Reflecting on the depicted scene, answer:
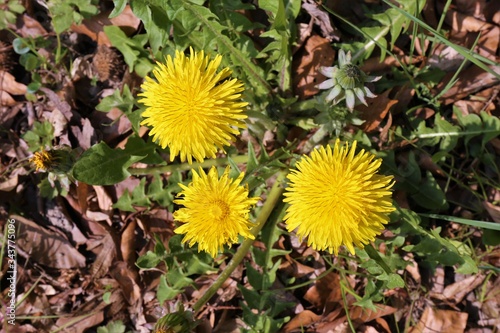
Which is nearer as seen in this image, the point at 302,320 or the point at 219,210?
the point at 219,210

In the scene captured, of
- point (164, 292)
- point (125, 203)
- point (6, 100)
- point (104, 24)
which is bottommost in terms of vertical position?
point (164, 292)

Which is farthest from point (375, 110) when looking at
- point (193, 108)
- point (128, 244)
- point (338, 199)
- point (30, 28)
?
point (30, 28)

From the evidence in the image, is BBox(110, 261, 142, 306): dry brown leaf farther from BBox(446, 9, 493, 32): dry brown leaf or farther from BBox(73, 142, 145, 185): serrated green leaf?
BBox(446, 9, 493, 32): dry brown leaf

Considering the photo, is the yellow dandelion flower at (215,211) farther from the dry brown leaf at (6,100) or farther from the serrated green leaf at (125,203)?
the dry brown leaf at (6,100)

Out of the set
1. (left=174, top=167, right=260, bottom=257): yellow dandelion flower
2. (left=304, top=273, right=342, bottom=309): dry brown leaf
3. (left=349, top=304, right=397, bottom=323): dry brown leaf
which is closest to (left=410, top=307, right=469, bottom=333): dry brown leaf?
(left=349, top=304, right=397, bottom=323): dry brown leaf

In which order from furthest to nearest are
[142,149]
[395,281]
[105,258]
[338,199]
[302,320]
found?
[105,258]
[302,320]
[142,149]
[395,281]
[338,199]

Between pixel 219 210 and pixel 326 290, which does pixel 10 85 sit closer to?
pixel 219 210
